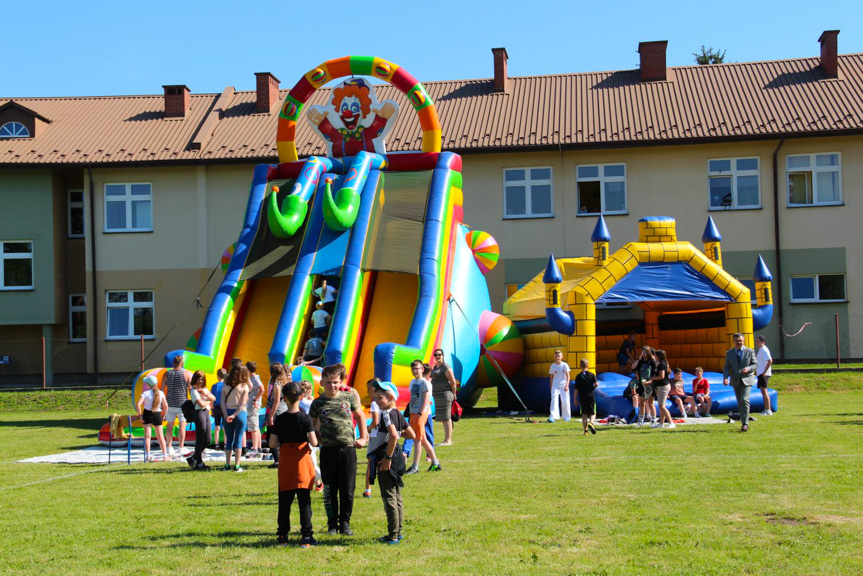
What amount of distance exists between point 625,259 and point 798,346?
33.9 feet

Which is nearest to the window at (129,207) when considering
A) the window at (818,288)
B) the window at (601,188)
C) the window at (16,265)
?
the window at (16,265)

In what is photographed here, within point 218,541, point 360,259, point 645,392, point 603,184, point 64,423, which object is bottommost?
point 64,423

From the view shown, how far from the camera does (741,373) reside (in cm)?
1540

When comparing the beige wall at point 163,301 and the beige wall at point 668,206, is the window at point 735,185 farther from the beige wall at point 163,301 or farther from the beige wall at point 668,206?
the beige wall at point 163,301

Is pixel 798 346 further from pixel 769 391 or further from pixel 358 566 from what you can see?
pixel 358 566

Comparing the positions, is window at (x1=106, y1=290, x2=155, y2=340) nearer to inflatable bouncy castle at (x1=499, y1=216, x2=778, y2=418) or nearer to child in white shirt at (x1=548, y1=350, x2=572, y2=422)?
inflatable bouncy castle at (x1=499, y1=216, x2=778, y2=418)

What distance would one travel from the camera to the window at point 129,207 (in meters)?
31.4

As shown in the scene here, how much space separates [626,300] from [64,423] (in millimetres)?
11520

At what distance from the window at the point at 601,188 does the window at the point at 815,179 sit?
4.67 m

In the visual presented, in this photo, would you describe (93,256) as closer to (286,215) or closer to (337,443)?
(286,215)

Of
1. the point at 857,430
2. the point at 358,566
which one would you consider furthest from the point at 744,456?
the point at 358,566

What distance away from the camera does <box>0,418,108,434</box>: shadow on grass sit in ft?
65.7

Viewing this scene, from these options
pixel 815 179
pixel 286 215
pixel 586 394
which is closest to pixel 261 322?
pixel 286 215

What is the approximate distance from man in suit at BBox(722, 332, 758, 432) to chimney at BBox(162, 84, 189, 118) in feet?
76.1
